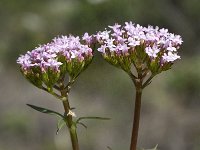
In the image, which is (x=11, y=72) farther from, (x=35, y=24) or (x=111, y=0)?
(x=111, y=0)

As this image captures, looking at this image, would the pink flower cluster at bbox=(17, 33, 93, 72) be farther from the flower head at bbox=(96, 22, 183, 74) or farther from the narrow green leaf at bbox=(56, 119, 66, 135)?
the narrow green leaf at bbox=(56, 119, 66, 135)

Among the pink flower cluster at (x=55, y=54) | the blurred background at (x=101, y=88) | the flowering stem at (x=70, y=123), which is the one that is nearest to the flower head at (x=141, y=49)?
the pink flower cluster at (x=55, y=54)

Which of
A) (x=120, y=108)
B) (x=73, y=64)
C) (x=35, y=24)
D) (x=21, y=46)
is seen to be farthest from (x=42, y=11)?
(x=73, y=64)

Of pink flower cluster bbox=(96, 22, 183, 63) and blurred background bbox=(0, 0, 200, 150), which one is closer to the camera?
pink flower cluster bbox=(96, 22, 183, 63)

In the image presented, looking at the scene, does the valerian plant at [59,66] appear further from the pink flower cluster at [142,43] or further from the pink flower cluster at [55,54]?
the pink flower cluster at [142,43]

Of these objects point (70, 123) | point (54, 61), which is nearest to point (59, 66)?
point (54, 61)

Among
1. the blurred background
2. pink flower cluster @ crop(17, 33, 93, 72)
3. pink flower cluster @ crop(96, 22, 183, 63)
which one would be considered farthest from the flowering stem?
the blurred background
